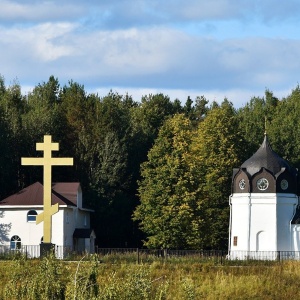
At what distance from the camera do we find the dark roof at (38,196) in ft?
223

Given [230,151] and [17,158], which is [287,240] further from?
[17,158]

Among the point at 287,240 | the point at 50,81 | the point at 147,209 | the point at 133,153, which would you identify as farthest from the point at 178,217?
the point at 50,81

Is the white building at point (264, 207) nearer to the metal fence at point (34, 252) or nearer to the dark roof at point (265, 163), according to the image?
the dark roof at point (265, 163)

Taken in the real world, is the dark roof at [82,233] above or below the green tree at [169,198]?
below

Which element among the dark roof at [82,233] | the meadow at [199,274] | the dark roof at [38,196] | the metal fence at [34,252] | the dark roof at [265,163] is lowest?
the meadow at [199,274]

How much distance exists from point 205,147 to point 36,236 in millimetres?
12627

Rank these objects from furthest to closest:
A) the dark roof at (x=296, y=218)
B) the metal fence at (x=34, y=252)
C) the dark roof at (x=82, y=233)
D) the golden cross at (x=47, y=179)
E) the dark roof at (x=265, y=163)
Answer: the dark roof at (x=82, y=233) < the dark roof at (x=265, y=163) < the dark roof at (x=296, y=218) < the metal fence at (x=34, y=252) < the golden cross at (x=47, y=179)

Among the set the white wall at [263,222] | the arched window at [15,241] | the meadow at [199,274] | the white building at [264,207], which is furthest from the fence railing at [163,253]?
the white building at [264,207]

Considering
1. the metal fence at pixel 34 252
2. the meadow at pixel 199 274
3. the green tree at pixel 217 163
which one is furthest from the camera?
the green tree at pixel 217 163

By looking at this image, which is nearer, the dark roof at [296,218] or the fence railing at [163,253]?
the fence railing at [163,253]

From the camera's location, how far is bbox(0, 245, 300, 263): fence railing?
52844mm

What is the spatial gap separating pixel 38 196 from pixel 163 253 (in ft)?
39.0

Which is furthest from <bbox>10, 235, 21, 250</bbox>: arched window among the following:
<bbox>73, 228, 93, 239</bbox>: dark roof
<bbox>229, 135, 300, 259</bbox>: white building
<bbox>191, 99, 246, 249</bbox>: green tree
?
<bbox>229, 135, 300, 259</bbox>: white building

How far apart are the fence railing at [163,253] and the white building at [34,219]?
5.60 feet
